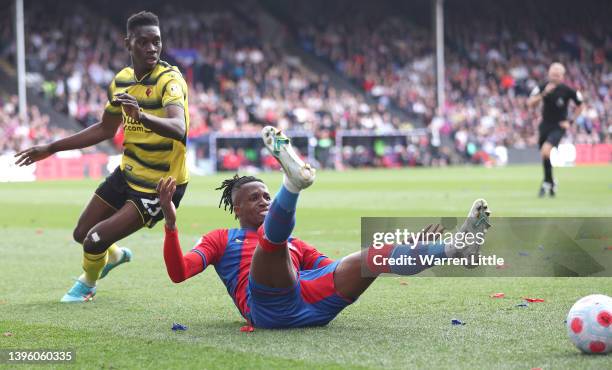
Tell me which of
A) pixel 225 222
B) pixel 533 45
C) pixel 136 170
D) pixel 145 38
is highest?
pixel 533 45

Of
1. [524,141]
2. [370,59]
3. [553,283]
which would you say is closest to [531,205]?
[553,283]

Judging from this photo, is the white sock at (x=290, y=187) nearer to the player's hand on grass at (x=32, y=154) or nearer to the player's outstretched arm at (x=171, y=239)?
the player's outstretched arm at (x=171, y=239)

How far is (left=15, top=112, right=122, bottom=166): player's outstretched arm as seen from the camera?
7.86 metres

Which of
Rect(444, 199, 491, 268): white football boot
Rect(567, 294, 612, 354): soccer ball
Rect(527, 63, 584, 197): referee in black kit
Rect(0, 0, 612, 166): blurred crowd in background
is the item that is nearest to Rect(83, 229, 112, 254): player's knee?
Rect(444, 199, 491, 268): white football boot

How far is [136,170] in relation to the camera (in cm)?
774

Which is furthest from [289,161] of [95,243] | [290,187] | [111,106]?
[111,106]

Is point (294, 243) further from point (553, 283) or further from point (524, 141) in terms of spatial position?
point (524, 141)

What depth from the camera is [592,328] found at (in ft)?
16.9

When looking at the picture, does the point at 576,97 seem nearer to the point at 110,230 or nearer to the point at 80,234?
the point at 80,234

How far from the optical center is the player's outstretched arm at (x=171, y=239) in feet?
19.3

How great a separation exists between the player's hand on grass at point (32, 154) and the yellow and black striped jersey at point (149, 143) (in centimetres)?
60

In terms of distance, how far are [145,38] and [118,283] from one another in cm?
255

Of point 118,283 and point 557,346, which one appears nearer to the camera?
point 557,346

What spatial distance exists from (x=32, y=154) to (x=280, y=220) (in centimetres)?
309
